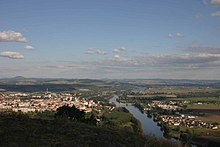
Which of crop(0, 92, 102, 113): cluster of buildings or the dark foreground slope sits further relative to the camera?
crop(0, 92, 102, 113): cluster of buildings

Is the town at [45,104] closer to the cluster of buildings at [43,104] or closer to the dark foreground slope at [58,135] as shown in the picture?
the cluster of buildings at [43,104]

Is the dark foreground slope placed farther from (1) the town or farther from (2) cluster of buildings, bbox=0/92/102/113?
(2) cluster of buildings, bbox=0/92/102/113

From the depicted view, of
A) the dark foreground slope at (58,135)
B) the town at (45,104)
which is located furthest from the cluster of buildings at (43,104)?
the dark foreground slope at (58,135)

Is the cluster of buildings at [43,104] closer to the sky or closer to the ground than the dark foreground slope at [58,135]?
closer to the ground

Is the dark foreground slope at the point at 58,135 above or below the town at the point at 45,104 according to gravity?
above

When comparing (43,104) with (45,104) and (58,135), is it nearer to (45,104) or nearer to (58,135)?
(45,104)

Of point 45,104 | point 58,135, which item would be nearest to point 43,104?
point 45,104

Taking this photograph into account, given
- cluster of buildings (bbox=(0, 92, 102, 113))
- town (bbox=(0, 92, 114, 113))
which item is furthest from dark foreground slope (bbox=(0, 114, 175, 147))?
cluster of buildings (bbox=(0, 92, 102, 113))

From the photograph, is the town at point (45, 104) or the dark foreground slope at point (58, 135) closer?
the dark foreground slope at point (58, 135)

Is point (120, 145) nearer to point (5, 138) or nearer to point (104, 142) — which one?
point (104, 142)

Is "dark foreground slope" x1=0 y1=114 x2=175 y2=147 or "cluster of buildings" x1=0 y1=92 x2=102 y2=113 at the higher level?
"dark foreground slope" x1=0 y1=114 x2=175 y2=147
